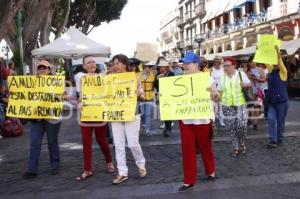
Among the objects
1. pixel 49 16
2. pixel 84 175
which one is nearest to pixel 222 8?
pixel 49 16

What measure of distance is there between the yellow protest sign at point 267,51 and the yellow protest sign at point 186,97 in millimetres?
2135

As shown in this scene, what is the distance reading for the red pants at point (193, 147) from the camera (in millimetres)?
6234

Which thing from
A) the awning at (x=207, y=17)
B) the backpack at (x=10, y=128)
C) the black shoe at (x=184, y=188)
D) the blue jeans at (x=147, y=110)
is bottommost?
the black shoe at (x=184, y=188)

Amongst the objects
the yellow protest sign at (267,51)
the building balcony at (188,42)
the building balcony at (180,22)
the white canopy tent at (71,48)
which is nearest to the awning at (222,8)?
the building balcony at (188,42)

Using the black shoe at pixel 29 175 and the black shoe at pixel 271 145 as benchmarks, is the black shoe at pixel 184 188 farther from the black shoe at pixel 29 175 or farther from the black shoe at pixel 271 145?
the black shoe at pixel 271 145

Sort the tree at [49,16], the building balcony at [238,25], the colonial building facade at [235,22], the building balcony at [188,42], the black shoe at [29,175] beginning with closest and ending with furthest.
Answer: the black shoe at [29,175]
the tree at [49,16]
the colonial building facade at [235,22]
the building balcony at [238,25]
the building balcony at [188,42]

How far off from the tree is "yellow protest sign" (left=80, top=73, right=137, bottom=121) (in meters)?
4.66

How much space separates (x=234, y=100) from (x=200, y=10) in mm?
54278

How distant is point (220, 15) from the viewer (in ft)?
167

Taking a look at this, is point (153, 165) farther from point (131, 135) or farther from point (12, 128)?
point (12, 128)

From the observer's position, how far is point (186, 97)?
654 centimetres

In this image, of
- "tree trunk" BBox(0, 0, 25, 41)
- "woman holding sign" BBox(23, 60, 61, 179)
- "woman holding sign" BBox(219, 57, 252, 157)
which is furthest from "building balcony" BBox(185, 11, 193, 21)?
"woman holding sign" BBox(23, 60, 61, 179)

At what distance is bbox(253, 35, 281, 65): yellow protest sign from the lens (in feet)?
27.3

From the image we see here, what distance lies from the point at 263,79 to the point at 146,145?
2.64m
